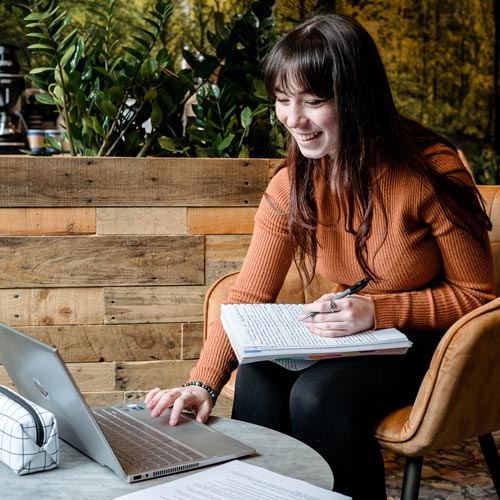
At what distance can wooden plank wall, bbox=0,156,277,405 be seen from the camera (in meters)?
2.20

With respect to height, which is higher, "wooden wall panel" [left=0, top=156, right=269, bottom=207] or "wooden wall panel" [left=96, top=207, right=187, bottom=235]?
"wooden wall panel" [left=0, top=156, right=269, bottom=207]

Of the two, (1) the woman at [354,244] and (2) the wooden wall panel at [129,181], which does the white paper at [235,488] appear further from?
(2) the wooden wall panel at [129,181]

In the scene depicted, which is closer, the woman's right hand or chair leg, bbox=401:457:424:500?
the woman's right hand

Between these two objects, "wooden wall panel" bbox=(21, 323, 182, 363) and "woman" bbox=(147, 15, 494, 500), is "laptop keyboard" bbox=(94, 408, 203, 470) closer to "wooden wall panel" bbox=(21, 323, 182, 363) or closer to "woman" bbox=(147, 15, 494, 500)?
"woman" bbox=(147, 15, 494, 500)

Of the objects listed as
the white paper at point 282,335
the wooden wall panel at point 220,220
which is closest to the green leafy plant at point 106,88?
the wooden wall panel at point 220,220

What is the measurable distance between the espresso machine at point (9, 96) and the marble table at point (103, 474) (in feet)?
4.99

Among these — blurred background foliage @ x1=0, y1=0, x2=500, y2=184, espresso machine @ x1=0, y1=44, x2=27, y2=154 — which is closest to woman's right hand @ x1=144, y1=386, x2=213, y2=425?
espresso machine @ x1=0, y1=44, x2=27, y2=154

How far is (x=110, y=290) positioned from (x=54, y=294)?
0.49 ft

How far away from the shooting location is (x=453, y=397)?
1.43 m

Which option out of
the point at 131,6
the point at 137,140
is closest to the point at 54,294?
the point at 137,140

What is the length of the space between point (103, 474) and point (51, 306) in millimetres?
1226

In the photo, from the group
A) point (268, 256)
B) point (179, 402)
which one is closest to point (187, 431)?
point (179, 402)

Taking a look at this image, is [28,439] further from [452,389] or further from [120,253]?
[120,253]

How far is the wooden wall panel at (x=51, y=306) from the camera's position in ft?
7.23
